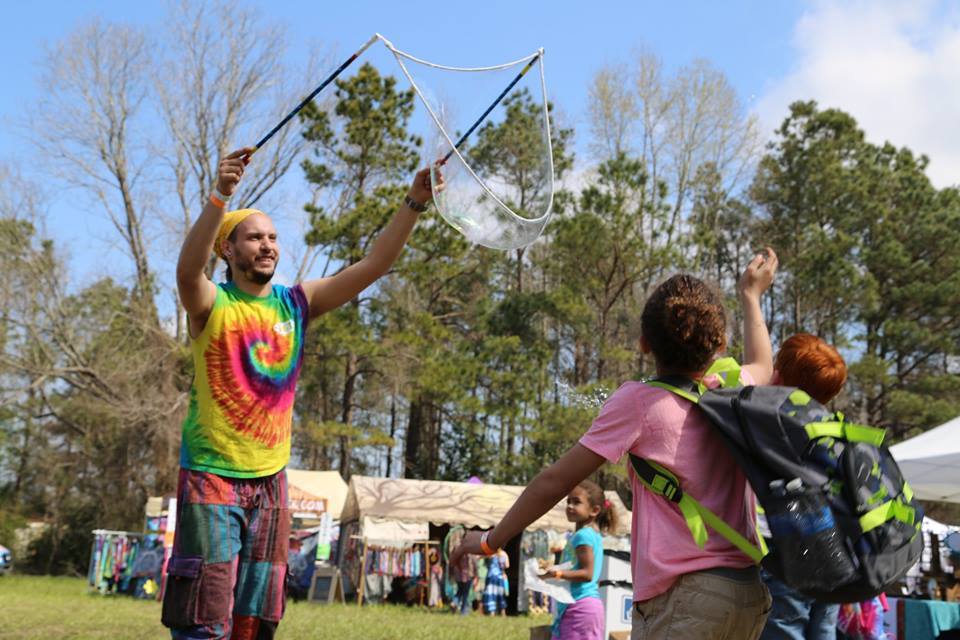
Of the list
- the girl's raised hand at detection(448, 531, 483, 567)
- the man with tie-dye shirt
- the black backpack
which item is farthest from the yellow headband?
the black backpack

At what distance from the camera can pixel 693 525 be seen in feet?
7.90

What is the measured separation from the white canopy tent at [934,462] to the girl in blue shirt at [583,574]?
583 cm

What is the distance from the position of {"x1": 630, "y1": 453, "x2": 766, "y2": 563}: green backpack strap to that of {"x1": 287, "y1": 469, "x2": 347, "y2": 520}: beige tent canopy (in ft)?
65.4

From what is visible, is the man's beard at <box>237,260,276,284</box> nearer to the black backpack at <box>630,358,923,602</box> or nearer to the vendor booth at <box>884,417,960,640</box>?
the black backpack at <box>630,358,923,602</box>

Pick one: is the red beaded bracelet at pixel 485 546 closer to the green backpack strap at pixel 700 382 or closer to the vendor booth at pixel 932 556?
the green backpack strap at pixel 700 382

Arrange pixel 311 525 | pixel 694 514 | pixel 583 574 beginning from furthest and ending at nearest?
pixel 311 525, pixel 583 574, pixel 694 514

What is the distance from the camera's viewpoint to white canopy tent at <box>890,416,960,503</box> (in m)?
10.5

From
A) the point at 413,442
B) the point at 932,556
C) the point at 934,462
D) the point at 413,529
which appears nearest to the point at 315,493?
the point at 413,529

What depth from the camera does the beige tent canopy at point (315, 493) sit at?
22.0 metres

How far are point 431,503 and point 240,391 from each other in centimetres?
1658

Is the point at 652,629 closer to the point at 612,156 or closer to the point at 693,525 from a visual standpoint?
the point at 693,525

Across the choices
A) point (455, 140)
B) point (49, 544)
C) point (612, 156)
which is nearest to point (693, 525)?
point (455, 140)

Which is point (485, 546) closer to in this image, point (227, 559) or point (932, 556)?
point (227, 559)

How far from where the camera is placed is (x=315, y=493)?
77.6 ft
